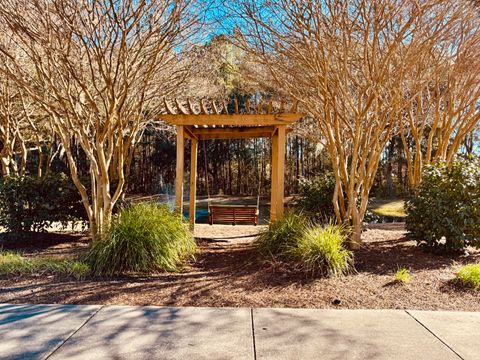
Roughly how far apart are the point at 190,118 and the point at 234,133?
5.28ft

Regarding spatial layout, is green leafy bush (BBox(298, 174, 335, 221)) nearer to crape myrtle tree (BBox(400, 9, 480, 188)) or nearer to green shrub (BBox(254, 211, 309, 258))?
crape myrtle tree (BBox(400, 9, 480, 188))

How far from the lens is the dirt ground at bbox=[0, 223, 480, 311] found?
11.1ft

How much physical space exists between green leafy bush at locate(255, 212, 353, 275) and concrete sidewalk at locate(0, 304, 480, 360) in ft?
3.59

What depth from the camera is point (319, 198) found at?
745 centimetres

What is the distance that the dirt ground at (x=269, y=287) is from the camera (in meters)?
3.38

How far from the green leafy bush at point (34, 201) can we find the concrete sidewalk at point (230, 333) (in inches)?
143

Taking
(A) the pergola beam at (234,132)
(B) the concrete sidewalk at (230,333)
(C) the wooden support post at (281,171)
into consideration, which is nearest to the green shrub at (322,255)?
(B) the concrete sidewalk at (230,333)

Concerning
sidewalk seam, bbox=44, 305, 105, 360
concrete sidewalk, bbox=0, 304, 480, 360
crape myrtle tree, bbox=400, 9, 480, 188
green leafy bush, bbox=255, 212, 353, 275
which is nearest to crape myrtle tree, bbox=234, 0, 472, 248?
crape myrtle tree, bbox=400, 9, 480, 188

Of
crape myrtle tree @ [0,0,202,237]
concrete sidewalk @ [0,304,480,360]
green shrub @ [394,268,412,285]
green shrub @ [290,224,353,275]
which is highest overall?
crape myrtle tree @ [0,0,202,237]

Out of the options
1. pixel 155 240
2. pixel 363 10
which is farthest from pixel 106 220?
pixel 363 10

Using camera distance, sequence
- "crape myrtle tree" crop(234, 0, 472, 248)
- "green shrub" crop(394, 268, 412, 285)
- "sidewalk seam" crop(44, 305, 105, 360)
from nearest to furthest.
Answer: "sidewalk seam" crop(44, 305, 105, 360)
"green shrub" crop(394, 268, 412, 285)
"crape myrtle tree" crop(234, 0, 472, 248)

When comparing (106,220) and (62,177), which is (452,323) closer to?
(106,220)

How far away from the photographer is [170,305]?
Answer: 3.28 m

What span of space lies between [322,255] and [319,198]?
3.33 metres
